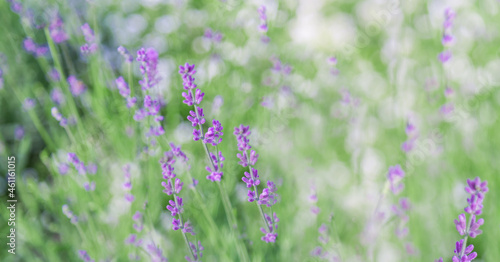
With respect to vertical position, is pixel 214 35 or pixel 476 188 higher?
pixel 214 35

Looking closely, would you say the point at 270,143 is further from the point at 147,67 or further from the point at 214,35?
the point at 147,67

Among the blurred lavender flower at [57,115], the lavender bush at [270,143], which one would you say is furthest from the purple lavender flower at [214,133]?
the blurred lavender flower at [57,115]

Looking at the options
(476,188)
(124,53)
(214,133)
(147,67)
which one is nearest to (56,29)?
(124,53)

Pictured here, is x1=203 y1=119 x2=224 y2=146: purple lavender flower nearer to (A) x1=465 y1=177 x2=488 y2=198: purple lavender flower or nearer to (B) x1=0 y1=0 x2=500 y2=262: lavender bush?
(B) x1=0 y1=0 x2=500 y2=262: lavender bush

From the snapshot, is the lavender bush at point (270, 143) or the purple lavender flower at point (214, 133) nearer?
the purple lavender flower at point (214, 133)

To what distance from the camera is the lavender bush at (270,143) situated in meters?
1.19

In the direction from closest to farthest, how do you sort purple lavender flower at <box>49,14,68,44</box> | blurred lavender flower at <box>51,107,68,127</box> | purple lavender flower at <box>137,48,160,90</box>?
purple lavender flower at <box>137,48,160,90</box> < blurred lavender flower at <box>51,107,68,127</box> < purple lavender flower at <box>49,14,68,44</box>

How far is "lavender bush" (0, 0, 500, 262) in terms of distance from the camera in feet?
3.90

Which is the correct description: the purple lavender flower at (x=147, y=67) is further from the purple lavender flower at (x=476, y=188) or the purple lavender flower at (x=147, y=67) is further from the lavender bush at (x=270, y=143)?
the purple lavender flower at (x=476, y=188)

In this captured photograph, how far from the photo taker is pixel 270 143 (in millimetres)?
1554

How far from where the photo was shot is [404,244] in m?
1.27

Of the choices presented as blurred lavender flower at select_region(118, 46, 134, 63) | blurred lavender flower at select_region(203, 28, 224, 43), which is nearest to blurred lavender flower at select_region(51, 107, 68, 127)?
blurred lavender flower at select_region(118, 46, 134, 63)

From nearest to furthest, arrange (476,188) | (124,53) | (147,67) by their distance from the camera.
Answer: (476,188), (147,67), (124,53)

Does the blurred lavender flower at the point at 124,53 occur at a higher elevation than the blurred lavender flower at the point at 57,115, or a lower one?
lower
